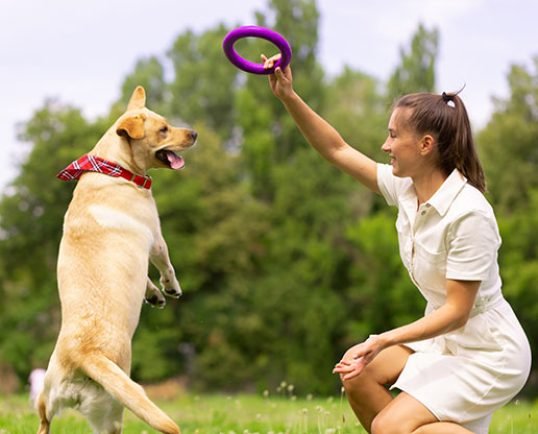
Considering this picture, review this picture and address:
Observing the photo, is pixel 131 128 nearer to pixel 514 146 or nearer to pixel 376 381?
pixel 376 381

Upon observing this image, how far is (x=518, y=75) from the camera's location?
125 feet

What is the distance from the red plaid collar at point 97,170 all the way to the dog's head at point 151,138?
25 centimetres

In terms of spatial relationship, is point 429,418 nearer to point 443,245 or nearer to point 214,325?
point 443,245

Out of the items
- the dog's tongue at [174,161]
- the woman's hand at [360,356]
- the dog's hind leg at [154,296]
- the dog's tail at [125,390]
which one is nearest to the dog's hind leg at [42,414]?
the dog's tail at [125,390]

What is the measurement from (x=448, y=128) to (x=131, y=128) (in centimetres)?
259

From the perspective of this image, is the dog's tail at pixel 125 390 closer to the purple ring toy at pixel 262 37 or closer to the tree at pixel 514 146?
the purple ring toy at pixel 262 37

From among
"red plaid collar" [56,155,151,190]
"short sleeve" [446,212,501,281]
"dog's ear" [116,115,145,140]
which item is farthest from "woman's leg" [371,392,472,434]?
"dog's ear" [116,115,145,140]

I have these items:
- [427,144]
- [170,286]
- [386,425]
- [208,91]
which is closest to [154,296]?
[170,286]

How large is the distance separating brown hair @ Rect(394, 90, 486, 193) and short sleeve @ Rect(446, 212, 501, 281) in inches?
13.4

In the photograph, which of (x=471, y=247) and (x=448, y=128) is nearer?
(x=471, y=247)

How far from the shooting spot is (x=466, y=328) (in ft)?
15.5

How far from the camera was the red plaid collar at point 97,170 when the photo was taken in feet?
19.9

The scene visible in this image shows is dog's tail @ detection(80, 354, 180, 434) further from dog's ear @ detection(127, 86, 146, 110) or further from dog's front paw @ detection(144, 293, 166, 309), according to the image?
dog's ear @ detection(127, 86, 146, 110)

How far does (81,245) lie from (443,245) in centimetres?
238
